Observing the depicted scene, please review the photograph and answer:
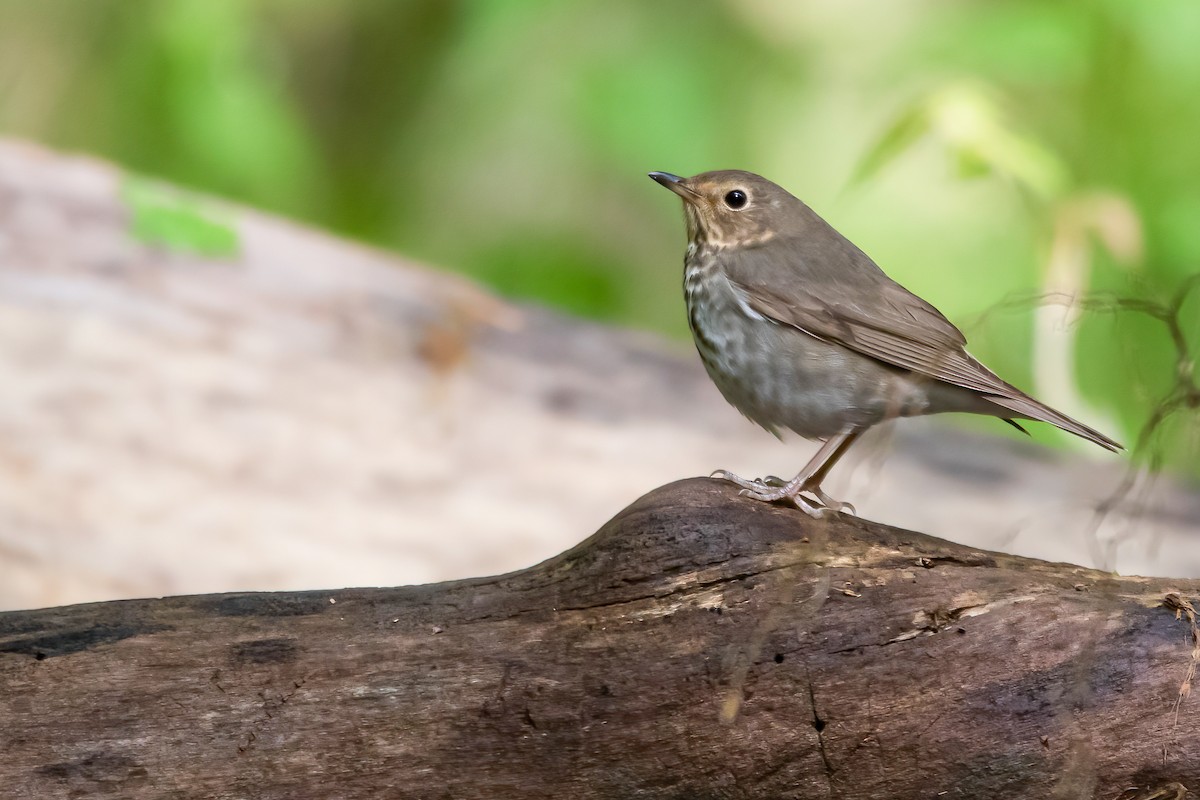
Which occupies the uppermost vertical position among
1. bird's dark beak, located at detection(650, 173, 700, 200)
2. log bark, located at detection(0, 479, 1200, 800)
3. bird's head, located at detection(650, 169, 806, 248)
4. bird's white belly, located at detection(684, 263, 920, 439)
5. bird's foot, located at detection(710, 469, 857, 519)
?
bird's dark beak, located at detection(650, 173, 700, 200)

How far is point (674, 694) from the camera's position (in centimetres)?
199

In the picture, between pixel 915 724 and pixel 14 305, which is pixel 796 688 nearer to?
pixel 915 724

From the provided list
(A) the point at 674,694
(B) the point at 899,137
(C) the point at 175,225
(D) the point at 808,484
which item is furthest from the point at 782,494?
(C) the point at 175,225

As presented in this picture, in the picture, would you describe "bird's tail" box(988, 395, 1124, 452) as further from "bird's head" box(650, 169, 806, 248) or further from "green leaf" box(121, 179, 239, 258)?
"green leaf" box(121, 179, 239, 258)

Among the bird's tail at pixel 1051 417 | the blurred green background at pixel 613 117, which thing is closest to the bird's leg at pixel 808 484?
the bird's tail at pixel 1051 417

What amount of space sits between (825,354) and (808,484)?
0.95ft

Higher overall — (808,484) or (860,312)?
(860,312)

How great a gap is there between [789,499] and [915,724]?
0.54 meters

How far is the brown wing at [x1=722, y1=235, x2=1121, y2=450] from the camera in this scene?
98.7 inches

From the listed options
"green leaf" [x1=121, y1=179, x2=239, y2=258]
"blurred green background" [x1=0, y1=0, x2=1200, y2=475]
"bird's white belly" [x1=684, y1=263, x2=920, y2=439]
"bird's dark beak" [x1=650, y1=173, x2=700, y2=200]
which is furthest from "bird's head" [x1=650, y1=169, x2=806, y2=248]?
"blurred green background" [x1=0, y1=0, x2=1200, y2=475]

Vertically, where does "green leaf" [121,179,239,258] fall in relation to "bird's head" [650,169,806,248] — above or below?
above

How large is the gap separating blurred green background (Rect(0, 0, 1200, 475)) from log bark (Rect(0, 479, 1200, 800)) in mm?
3057

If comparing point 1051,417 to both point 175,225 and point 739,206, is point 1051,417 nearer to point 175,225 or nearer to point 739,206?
point 739,206

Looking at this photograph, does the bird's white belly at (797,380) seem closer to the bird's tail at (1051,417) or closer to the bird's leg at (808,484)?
the bird's leg at (808,484)
